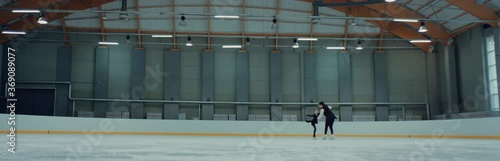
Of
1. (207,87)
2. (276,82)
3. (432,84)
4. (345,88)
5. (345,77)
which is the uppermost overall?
(345,77)

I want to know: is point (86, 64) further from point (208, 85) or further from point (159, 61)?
point (208, 85)

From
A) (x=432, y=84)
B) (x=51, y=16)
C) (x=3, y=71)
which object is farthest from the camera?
(x=432, y=84)

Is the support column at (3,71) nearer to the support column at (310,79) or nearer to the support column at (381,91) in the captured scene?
the support column at (310,79)

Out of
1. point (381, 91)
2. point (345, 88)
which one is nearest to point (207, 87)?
point (345, 88)

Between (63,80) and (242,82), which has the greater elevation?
(63,80)

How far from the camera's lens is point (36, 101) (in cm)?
3231

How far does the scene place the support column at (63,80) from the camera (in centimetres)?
3238

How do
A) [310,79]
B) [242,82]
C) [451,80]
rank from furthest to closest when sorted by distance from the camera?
[310,79], [242,82], [451,80]

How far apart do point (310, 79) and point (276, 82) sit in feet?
8.62

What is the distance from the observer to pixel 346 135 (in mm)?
23891

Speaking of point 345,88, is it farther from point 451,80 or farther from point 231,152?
point 231,152

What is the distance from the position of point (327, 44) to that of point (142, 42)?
1429 cm

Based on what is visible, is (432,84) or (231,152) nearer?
(231,152)

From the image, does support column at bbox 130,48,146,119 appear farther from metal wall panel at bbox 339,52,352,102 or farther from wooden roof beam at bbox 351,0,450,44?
wooden roof beam at bbox 351,0,450,44
